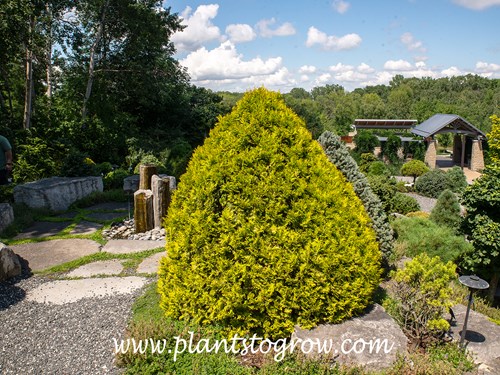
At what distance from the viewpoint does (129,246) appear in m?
7.59

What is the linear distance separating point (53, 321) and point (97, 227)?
4.39 meters

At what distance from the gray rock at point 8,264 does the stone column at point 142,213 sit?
2.64m

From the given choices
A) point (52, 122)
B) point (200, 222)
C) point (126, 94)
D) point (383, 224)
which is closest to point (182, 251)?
point (200, 222)

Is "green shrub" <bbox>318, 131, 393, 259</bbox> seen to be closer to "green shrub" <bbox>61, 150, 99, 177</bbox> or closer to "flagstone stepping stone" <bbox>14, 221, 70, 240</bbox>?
"flagstone stepping stone" <bbox>14, 221, 70, 240</bbox>

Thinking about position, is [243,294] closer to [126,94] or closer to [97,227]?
[97,227]

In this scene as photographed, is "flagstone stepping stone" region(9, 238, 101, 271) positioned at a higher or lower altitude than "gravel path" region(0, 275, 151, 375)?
higher

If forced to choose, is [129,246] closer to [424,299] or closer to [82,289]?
[82,289]

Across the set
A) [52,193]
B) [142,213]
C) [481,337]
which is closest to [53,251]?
[142,213]

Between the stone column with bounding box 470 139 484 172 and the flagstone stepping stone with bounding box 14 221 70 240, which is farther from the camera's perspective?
the stone column with bounding box 470 139 484 172

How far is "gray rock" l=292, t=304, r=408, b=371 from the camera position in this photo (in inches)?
147

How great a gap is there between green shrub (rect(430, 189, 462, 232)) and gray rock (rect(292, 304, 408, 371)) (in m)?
8.89

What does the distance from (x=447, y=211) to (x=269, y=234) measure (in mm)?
9993

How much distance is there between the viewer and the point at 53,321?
478 centimetres

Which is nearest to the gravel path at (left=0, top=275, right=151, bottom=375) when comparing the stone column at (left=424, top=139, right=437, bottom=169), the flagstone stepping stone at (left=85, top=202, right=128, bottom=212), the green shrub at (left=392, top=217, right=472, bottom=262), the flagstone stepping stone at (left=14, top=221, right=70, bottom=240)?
the flagstone stepping stone at (left=14, top=221, right=70, bottom=240)
